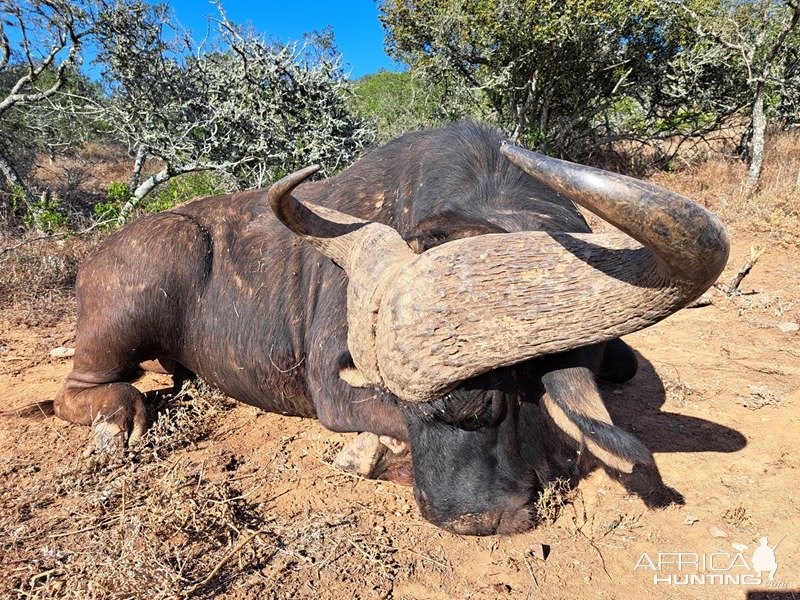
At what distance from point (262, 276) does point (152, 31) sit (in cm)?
598

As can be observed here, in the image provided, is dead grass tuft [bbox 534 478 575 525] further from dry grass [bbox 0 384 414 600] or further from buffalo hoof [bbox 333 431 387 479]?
buffalo hoof [bbox 333 431 387 479]

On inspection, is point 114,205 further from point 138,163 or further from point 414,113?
point 414,113

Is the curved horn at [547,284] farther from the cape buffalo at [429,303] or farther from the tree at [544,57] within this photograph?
the tree at [544,57]

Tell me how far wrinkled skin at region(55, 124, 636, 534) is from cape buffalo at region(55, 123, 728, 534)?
0.01 metres

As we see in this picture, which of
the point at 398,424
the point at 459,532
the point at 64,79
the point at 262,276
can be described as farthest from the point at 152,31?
the point at 459,532

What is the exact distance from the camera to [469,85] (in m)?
11.1

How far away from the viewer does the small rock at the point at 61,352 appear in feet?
14.9

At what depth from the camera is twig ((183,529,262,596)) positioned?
2082 mm

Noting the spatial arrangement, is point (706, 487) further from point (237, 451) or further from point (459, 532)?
point (237, 451)

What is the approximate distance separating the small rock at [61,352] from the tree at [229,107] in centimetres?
334

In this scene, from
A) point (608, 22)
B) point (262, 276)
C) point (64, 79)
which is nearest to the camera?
point (262, 276)

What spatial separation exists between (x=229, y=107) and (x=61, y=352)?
4.42m

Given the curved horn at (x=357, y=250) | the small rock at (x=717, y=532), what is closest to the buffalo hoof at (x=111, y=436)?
the curved horn at (x=357, y=250)

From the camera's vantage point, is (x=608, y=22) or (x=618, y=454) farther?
(x=608, y=22)
